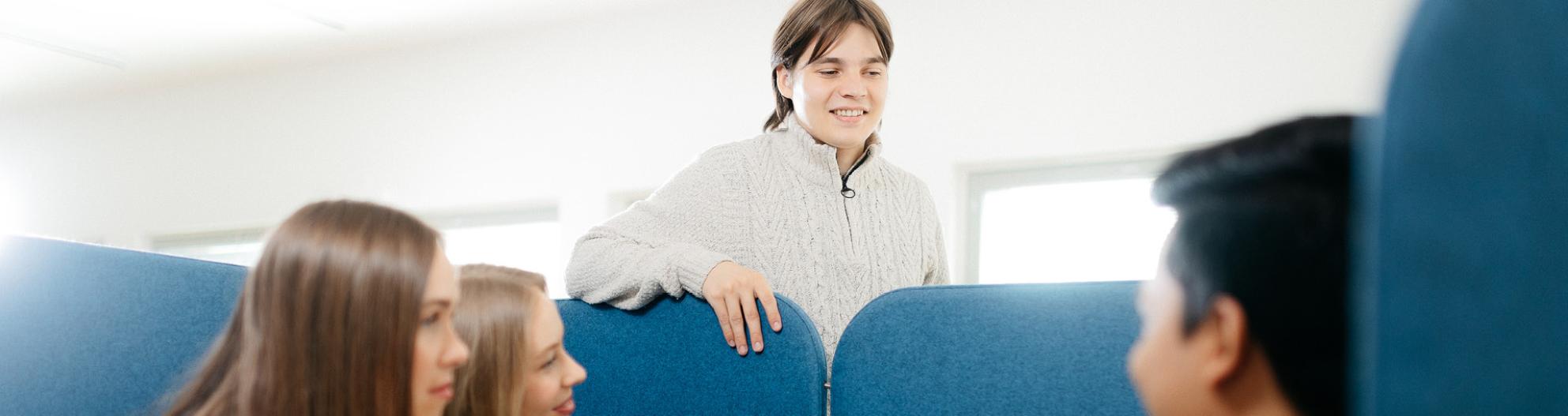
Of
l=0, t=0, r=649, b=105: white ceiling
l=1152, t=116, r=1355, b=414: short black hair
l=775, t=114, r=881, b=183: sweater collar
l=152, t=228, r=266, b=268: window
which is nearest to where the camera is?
l=1152, t=116, r=1355, b=414: short black hair

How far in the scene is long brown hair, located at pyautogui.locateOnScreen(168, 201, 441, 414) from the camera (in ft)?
3.42

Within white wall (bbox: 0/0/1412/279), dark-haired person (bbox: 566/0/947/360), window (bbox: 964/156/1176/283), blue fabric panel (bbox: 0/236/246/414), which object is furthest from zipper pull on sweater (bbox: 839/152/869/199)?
window (bbox: 964/156/1176/283)

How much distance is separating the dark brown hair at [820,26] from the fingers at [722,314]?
0.45m

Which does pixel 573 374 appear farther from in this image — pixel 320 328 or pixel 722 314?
pixel 320 328

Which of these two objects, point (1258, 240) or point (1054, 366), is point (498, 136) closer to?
point (1054, 366)

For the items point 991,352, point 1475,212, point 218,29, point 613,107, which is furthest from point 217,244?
point 1475,212

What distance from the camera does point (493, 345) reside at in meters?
1.44

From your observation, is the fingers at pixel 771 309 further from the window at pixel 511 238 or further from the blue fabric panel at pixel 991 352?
the window at pixel 511 238

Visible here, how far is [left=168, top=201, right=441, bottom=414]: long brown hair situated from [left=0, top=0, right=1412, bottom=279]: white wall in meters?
2.12

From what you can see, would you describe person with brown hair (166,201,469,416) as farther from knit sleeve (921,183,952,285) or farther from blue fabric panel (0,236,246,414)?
knit sleeve (921,183,952,285)

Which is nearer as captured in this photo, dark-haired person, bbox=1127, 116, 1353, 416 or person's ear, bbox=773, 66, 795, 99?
dark-haired person, bbox=1127, 116, 1353, 416

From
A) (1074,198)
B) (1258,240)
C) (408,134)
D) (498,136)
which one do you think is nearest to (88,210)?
(408,134)

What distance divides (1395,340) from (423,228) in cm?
95

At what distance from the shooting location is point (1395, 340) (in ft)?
1.35
